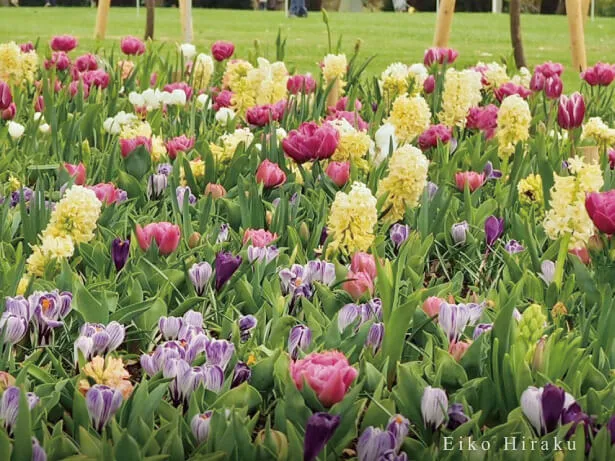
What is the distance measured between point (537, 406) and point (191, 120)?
2.62 meters

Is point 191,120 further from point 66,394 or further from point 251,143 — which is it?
point 66,394

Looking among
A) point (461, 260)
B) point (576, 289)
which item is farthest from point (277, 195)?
point (576, 289)

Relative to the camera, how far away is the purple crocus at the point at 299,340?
75.7 inches

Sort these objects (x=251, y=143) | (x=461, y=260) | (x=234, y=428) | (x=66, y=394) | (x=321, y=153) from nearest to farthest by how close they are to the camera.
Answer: (x=234, y=428) → (x=66, y=394) → (x=461, y=260) → (x=321, y=153) → (x=251, y=143)

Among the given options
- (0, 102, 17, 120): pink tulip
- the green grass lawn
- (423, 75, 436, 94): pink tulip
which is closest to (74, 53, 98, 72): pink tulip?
(0, 102, 17, 120): pink tulip

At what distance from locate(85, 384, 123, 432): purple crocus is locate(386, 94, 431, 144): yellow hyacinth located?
7.01 ft

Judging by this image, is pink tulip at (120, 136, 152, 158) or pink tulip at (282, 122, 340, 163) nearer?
pink tulip at (282, 122, 340, 163)

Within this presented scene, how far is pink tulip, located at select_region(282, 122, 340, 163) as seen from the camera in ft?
9.43

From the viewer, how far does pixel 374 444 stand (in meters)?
1.59

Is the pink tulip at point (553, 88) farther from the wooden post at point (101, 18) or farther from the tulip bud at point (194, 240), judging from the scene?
the wooden post at point (101, 18)

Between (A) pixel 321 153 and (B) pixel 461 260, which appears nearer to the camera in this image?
(B) pixel 461 260

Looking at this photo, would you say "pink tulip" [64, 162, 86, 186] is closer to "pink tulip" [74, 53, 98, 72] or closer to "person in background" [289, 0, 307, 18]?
"pink tulip" [74, 53, 98, 72]

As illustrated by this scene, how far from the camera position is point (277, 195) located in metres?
3.12

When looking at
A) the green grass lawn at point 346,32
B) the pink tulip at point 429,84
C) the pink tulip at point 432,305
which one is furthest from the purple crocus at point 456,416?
the green grass lawn at point 346,32
